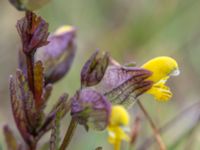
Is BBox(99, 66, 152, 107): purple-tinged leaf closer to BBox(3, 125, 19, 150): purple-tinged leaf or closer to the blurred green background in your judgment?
BBox(3, 125, 19, 150): purple-tinged leaf

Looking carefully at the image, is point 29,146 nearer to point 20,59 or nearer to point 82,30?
point 20,59

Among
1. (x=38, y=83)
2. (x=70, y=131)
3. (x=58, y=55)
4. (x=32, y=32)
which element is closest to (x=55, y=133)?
(x=70, y=131)

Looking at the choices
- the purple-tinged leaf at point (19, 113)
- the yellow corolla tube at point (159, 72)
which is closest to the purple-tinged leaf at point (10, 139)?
the purple-tinged leaf at point (19, 113)

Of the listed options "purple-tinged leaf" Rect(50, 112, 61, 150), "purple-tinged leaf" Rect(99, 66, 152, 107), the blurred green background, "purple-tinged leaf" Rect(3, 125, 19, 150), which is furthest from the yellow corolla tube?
the blurred green background

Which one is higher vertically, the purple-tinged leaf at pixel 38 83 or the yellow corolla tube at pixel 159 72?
the purple-tinged leaf at pixel 38 83

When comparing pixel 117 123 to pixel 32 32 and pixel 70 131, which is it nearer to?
pixel 70 131

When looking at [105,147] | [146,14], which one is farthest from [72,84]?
[146,14]

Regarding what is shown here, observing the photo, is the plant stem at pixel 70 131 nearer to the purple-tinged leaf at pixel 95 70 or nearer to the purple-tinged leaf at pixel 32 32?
the purple-tinged leaf at pixel 95 70
